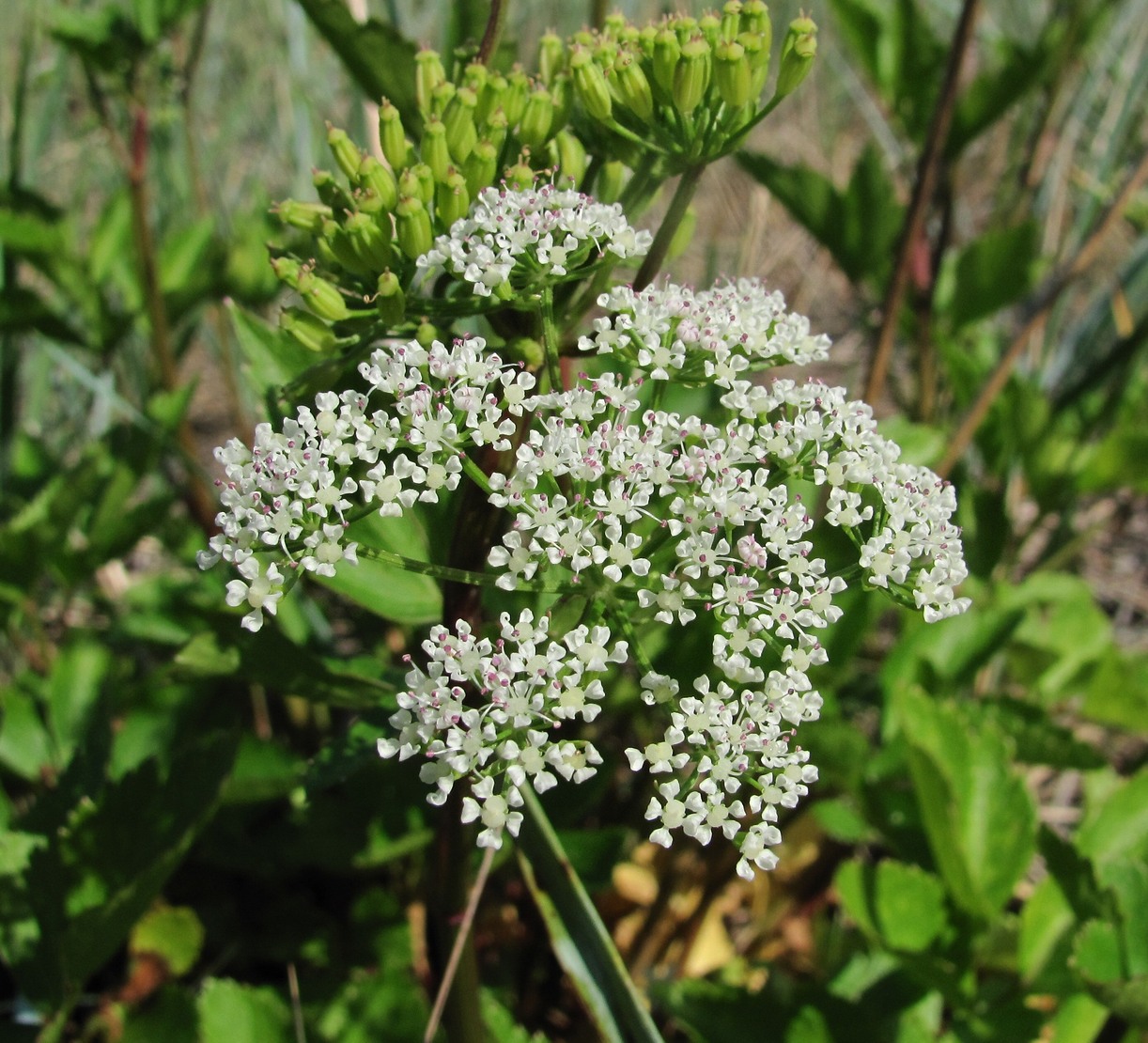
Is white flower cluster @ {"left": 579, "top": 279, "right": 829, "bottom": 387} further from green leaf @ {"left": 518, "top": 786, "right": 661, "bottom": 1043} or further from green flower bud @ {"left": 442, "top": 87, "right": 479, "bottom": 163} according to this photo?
green leaf @ {"left": 518, "top": 786, "right": 661, "bottom": 1043}

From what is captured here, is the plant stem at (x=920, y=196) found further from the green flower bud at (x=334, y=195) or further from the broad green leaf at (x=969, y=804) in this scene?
the green flower bud at (x=334, y=195)

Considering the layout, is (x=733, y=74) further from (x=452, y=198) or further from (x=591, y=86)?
(x=452, y=198)

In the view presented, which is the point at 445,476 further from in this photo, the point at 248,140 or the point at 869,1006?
the point at 248,140

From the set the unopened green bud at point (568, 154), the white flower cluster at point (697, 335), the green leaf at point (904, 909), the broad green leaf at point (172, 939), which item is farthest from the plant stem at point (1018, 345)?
the broad green leaf at point (172, 939)

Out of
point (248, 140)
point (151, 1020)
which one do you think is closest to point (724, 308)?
point (151, 1020)

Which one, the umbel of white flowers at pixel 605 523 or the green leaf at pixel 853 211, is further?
the green leaf at pixel 853 211
